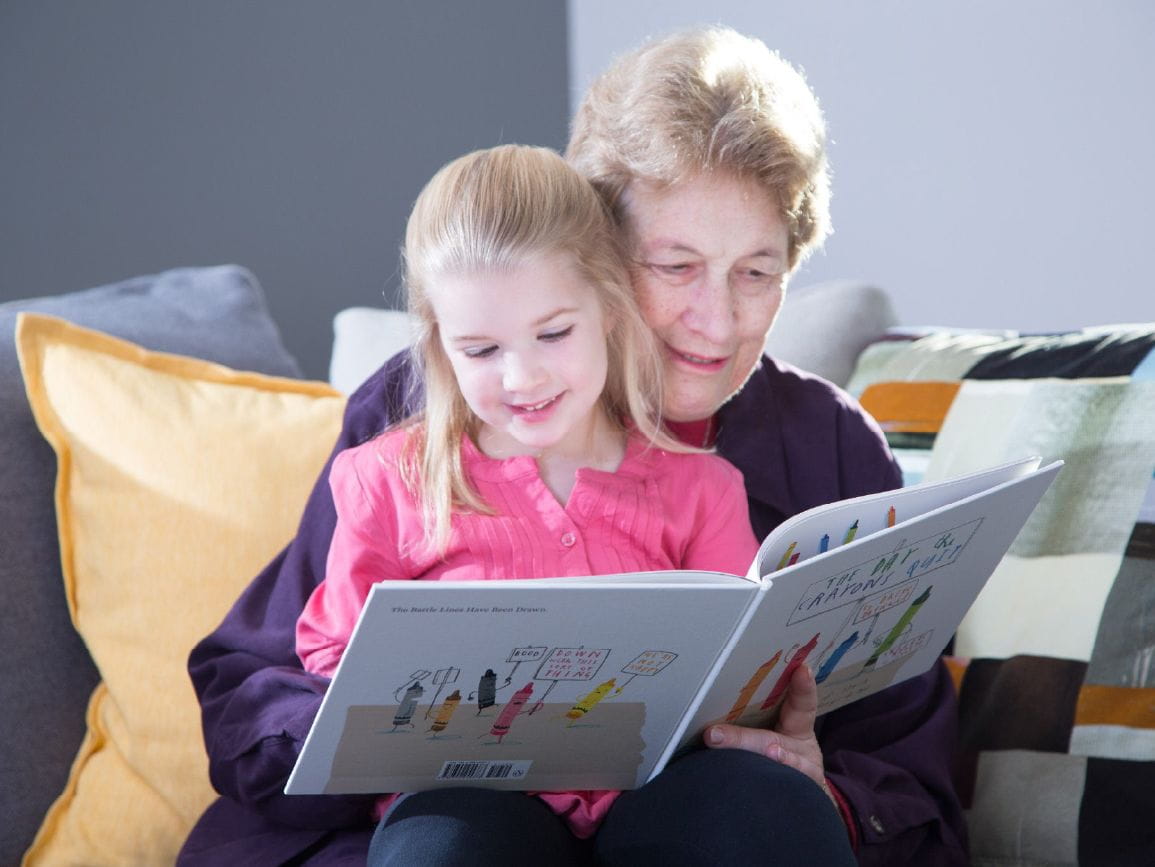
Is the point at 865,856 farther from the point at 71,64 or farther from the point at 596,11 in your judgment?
the point at 596,11

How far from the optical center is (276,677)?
1255mm

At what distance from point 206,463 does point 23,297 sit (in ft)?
3.44

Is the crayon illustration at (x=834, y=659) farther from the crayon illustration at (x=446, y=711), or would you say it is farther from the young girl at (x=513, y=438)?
the crayon illustration at (x=446, y=711)

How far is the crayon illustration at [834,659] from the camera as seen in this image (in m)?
1.14

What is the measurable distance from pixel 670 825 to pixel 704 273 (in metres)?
0.57

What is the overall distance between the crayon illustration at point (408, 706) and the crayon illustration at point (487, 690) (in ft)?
0.14

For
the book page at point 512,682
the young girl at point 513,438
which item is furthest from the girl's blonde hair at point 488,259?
the book page at point 512,682

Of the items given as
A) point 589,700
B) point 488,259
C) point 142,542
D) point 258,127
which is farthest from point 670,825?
point 258,127

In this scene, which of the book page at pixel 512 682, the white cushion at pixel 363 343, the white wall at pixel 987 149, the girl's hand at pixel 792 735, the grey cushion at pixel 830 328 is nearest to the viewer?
the book page at pixel 512 682

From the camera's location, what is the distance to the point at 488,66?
9.70 ft

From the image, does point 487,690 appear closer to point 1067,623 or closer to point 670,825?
point 670,825

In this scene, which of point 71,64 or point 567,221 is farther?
point 71,64

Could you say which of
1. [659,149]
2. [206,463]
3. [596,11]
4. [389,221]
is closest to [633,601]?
[659,149]

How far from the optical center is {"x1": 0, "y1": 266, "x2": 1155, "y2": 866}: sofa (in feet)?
4.71
